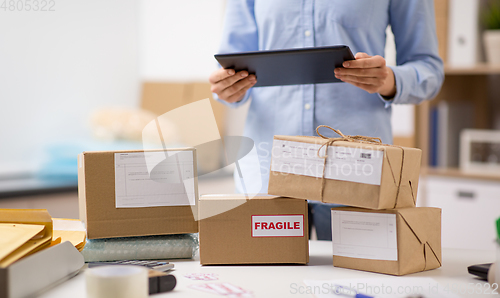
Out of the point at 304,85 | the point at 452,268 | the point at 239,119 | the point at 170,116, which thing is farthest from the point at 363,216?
the point at 239,119

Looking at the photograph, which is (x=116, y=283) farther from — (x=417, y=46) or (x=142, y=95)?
(x=142, y=95)

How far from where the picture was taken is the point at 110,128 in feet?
6.47

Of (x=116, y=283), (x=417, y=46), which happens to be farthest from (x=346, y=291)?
(x=417, y=46)

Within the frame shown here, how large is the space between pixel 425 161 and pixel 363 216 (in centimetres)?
158

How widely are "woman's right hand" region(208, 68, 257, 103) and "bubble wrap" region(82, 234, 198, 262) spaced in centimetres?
37

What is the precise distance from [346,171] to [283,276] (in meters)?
0.22

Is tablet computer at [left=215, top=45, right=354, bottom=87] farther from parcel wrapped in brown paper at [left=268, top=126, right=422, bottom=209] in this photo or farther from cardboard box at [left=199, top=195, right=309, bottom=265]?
cardboard box at [left=199, top=195, right=309, bottom=265]

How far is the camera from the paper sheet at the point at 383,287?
2.23ft

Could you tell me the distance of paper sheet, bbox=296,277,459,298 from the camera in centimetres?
68

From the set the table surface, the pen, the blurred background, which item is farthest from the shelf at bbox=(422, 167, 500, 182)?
the pen

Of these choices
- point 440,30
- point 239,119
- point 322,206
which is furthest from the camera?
point 239,119

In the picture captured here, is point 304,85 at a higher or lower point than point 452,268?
higher

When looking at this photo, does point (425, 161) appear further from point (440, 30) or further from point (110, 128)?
point (110, 128)

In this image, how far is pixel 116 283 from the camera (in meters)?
0.56
